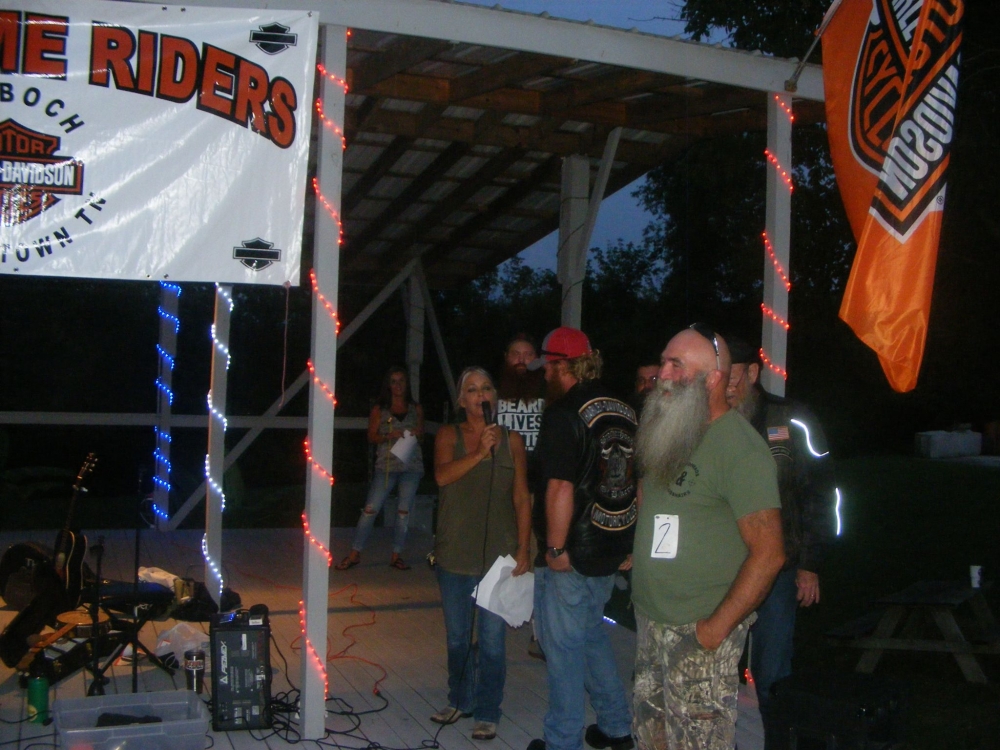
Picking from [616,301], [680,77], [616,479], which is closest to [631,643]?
[616,479]

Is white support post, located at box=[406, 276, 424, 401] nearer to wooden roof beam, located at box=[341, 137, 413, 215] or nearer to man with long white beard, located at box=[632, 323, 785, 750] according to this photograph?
wooden roof beam, located at box=[341, 137, 413, 215]

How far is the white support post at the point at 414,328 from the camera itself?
12.6m

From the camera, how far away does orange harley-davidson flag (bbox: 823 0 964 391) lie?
4.67 m

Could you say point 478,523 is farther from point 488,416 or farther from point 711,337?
point 711,337

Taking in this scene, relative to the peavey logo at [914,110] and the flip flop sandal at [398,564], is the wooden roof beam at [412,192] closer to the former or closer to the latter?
the flip flop sandal at [398,564]

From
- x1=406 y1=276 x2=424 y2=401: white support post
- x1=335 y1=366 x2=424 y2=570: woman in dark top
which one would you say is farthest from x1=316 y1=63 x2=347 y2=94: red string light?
x1=406 y1=276 x2=424 y2=401: white support post

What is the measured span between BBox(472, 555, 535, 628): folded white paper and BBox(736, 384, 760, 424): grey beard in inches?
50.1

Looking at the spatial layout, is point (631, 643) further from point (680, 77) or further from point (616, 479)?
point (680, 77)

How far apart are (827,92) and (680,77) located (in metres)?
0.90

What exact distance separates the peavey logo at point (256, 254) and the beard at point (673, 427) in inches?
85.9

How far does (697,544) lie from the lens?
11.0 ft

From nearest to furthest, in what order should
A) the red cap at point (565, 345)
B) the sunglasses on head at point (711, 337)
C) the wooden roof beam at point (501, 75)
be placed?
the sunglasses on head at point (711, 337)
the red cap at point (565, 345)
the wooden roof beam at point (501, 75)

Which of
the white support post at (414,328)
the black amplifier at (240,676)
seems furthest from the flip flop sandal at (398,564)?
the black amplifier at (240,676)

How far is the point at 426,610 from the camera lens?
26.3 ft
